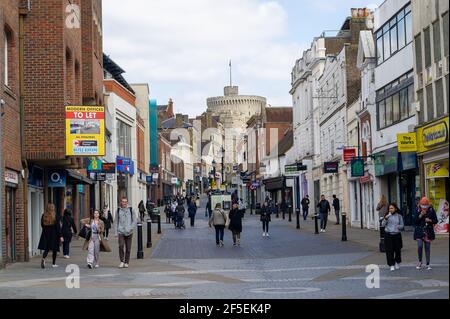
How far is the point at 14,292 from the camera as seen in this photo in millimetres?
15234

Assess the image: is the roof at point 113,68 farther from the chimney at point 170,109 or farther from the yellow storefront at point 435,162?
the chimney at point 170,109

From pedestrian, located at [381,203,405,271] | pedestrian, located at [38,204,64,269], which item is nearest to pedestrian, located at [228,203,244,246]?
pedestrian, located at [38,204,64,269]

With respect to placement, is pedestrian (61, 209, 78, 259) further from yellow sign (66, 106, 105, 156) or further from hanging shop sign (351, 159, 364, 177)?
hanging shop sign (351, 159, 364, 177)

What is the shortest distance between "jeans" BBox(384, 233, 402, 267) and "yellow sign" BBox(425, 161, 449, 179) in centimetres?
817

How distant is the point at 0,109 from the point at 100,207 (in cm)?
2742

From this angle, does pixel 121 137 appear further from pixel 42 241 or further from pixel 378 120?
pixel 42 241

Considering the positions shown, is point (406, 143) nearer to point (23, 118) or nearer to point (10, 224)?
point (23, 118)

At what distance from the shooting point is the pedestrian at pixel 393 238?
18281 mm

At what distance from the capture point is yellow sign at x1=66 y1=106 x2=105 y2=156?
2488cm

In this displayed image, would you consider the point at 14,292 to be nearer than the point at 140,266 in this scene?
Yes

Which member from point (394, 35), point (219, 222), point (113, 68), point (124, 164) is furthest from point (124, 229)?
point (113, 68)
